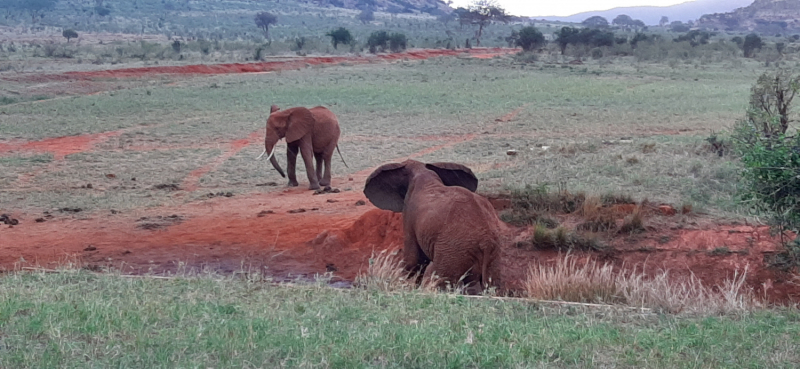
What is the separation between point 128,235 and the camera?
10102mm

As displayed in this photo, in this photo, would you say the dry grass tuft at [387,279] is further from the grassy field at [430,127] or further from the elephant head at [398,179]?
the grassy field at [430,127]

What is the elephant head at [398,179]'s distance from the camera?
815cm

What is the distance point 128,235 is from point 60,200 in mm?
2611

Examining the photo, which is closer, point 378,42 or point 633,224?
point 633,224

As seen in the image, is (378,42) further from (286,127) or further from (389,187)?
(389,187)

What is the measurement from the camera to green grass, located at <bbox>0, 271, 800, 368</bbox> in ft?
14.2

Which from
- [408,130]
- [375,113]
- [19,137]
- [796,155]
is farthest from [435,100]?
[796,155]

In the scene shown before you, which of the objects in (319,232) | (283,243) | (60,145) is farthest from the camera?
(60,145)

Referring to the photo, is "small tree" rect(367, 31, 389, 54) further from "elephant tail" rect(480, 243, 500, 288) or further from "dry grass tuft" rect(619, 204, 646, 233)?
"elephant tail" rect(480, 243, 500, 288)

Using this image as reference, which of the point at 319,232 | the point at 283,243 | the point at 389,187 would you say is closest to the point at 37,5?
the point at 319,232

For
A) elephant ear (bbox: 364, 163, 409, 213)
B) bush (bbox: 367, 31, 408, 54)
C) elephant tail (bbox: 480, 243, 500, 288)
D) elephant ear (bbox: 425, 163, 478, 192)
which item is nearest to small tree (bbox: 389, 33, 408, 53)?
bush (bbox: 367, 31, 408, 54)

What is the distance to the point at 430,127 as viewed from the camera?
2070cm

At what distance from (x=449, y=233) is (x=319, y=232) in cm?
331

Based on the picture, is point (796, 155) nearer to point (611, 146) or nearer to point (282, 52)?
point (611, 146)
